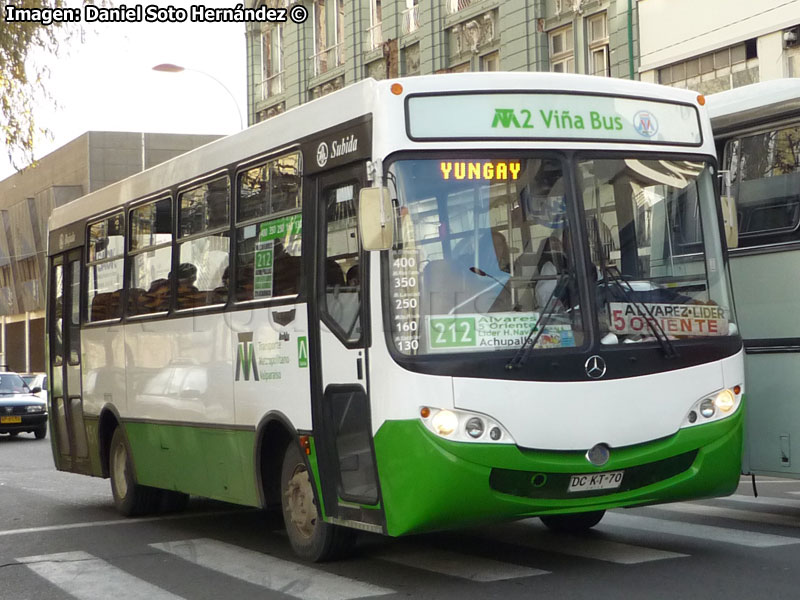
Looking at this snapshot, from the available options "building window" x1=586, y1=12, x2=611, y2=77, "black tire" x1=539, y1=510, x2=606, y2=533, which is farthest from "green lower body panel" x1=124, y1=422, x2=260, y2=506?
"building window" x1=586, y1=12, x2=611, y2=77

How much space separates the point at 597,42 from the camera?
29.4 meters

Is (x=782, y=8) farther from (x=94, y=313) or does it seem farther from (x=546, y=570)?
(x=546, y=570)

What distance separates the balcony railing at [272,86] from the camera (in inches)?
1695

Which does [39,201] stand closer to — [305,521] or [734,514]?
[734,514]

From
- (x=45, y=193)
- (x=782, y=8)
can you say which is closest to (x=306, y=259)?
(x=782, y=8)

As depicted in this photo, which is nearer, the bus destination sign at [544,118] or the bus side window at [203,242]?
the bus destination sign at [544,118]

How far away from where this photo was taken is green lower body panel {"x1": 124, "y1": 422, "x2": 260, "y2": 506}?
9.98 meters

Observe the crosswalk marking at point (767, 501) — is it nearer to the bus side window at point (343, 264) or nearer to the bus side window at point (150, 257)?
the bus side window at point (343, 264)

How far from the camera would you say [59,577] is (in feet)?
30.2

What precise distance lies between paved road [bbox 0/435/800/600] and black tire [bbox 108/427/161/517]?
30 centimetres

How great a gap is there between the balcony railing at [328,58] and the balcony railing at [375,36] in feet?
5.51

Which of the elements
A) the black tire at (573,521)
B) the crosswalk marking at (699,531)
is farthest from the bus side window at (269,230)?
the crosswalk marking at (699,531)

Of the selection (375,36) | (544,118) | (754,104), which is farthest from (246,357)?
(375,36)

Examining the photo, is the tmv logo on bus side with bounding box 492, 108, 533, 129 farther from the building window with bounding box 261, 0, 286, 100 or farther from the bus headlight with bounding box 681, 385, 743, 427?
the building window with bounding box 261, 0, 286, 100
